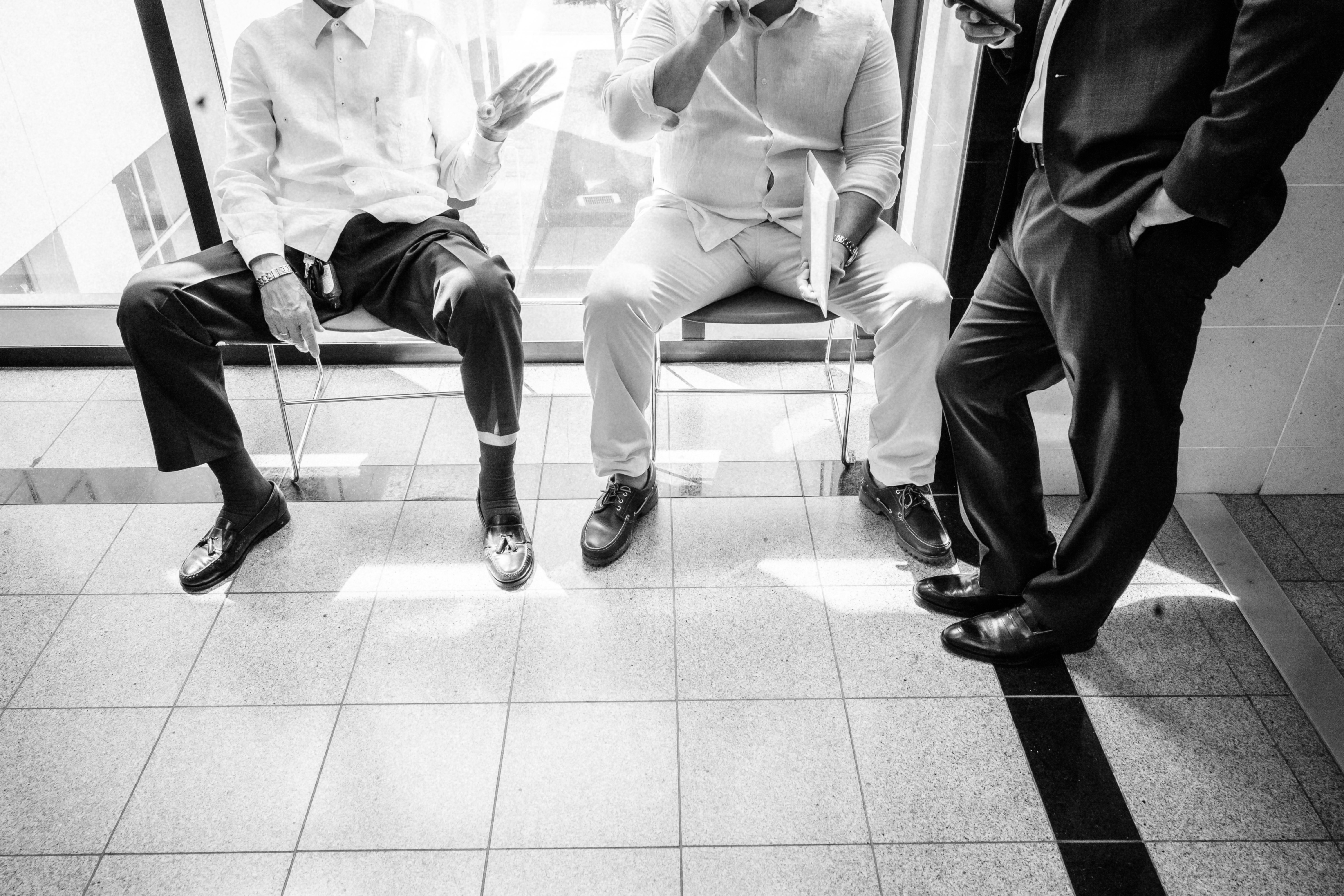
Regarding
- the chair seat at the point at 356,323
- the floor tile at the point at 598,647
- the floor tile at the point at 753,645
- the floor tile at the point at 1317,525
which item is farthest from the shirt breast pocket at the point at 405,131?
the floor tile at the point at 1317,525

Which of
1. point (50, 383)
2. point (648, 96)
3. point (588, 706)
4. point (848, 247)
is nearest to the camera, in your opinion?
point (588, 706)

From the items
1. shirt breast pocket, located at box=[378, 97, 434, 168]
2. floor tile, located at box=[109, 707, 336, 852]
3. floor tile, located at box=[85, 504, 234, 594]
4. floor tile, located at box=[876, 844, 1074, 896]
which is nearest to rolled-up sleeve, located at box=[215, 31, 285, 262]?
shirt breast pocket, located at box=[378, 97, 434, 168]

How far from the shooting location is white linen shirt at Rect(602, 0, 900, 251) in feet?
8.13

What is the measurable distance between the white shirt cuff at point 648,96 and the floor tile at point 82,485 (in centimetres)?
186

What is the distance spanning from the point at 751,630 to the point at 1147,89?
1.41m

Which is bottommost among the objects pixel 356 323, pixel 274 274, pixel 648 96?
pixel 356 323

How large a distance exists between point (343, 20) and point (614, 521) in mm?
1470

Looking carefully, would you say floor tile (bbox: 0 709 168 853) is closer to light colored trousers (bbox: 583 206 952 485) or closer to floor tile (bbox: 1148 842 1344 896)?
light colored trousers (bbox: 583 206 952 485)

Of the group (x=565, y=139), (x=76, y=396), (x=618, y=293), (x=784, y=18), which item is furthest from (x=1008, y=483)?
(x=76, y=396)

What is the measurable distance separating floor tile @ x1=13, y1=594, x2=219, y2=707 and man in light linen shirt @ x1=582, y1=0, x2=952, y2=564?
1007 millimetres

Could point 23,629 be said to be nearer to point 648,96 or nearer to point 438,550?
point 438,550

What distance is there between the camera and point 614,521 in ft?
8.63

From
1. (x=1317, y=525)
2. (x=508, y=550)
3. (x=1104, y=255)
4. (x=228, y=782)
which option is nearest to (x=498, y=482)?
(x=508, y=550)

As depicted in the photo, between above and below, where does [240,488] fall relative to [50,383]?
above
